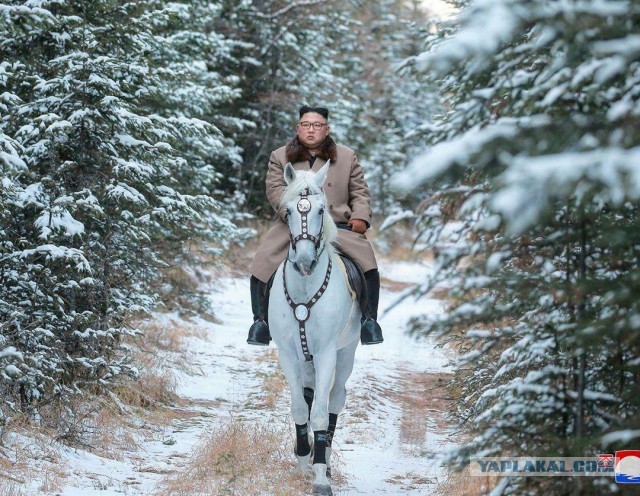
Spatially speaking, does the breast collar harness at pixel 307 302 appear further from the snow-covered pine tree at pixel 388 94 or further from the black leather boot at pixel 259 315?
the snow-covered pine tree at pixel 388 94

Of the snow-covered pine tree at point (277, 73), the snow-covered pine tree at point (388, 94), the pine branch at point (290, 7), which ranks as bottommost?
the snow-covered pine tree at point (277, 73)

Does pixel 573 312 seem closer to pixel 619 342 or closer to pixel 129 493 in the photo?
pixel 619 342

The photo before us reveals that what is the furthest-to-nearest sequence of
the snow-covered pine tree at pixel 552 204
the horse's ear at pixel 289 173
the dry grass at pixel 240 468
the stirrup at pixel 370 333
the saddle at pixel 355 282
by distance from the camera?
the stirrup at pixel 370 333
the saddle at pixel 355 282
the horse's ear at pixel 289 173
the dry grass at pixel 240 468
the snow-covered pine tree at pixel 552 204

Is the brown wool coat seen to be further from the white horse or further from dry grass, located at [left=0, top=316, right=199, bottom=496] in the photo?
dry grass, located at [left=0, top=316, right=199, bottom=496]

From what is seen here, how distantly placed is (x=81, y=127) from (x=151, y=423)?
10.2ft

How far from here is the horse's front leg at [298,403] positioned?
639cm

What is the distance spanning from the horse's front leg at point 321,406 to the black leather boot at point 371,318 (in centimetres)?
63

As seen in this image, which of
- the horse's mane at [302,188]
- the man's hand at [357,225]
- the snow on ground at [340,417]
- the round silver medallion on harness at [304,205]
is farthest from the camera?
the man's hand at [357,225]

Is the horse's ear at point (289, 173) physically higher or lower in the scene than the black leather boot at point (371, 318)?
higher

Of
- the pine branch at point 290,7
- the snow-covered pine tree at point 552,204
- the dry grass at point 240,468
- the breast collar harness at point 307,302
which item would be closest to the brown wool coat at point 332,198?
the breast collar harness at point 307,302

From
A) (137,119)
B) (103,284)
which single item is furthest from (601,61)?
(103,284)

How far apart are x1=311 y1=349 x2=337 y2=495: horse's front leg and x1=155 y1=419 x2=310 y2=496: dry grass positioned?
228mm

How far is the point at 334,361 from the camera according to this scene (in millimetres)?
6297

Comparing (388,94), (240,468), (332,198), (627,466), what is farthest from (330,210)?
(388,94)
